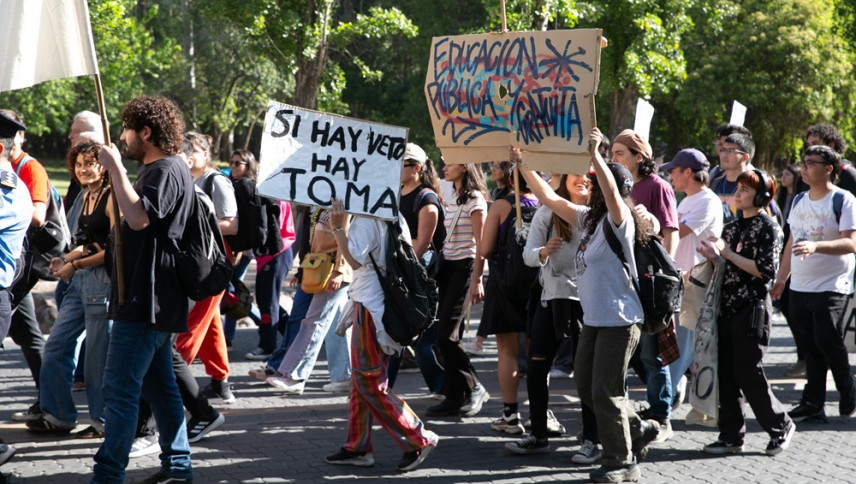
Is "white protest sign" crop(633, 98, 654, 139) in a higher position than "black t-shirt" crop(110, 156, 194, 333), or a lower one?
higher

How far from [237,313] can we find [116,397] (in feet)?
10.6

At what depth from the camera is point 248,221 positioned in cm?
809

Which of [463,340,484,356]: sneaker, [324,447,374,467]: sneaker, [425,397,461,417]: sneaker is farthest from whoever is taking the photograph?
[463,340,484,356]: sneaker

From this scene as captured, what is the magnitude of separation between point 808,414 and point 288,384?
3.86 meters

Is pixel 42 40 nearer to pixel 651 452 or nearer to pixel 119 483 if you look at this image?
pixel 119 483

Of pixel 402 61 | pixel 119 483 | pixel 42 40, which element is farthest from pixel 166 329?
pixel 402 61

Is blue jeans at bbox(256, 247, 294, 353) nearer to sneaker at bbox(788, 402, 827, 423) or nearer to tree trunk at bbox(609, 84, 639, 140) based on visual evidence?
sneaker at bbox(788, 402, 827, 423)

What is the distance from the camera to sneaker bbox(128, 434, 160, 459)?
5648 millimetres

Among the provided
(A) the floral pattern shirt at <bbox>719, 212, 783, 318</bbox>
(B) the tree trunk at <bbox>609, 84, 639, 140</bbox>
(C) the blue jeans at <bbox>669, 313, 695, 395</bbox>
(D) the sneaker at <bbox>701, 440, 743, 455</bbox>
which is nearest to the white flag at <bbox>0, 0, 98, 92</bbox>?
(A) the floral pattern shirt at <bbox>719, 212, 783, 318</bbox>

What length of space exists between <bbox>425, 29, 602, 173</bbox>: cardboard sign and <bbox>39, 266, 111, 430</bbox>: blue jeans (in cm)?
236

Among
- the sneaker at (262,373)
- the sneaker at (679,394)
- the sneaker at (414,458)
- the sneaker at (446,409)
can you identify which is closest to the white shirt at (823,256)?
the sneaker at (679,394)

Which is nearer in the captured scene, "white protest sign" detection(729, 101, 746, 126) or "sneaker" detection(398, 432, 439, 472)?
"sneaker" detection(398, 432, 439, 472)

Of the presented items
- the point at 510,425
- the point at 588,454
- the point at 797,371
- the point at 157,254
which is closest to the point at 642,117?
the point at 510,425

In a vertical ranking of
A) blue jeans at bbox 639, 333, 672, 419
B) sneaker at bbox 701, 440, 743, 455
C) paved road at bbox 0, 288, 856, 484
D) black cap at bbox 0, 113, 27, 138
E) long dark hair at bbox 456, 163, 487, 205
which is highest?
black cap at bbox 0, 113, 27, 138
